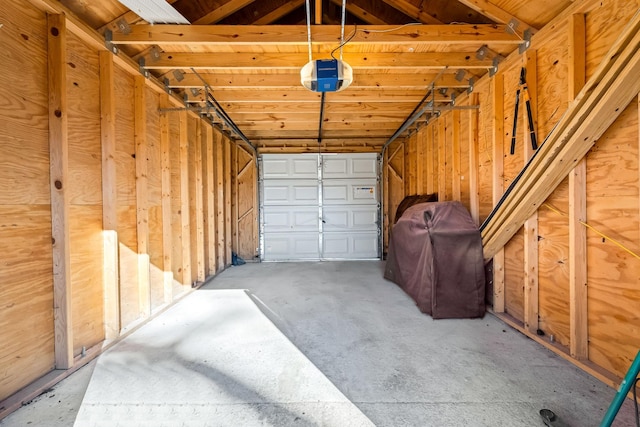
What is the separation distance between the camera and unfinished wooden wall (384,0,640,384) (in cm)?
169

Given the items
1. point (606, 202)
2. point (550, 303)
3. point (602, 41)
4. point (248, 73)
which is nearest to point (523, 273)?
point (550, 303)

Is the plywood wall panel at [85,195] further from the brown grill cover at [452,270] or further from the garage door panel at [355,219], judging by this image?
the garage door panel at [355,219]

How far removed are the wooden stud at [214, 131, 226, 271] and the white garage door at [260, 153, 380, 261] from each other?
1.01m

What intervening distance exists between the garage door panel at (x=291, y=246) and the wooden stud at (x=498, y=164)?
12.4 ft

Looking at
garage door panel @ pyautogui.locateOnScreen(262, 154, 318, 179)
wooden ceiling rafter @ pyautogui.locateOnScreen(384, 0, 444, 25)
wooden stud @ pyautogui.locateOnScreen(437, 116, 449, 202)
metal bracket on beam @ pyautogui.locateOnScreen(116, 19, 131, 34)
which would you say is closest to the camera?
metal bracket on beam @ pyautogui.locateOnScreen(116, 19, 131, 34)

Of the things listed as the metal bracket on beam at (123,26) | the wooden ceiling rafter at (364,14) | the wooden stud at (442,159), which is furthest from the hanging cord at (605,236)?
the metal bracket on beam at (123,26)

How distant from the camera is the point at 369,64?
8.86ft

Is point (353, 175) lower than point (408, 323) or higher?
higher

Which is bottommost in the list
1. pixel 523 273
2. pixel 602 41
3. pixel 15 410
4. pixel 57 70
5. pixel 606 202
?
pixel 15 410

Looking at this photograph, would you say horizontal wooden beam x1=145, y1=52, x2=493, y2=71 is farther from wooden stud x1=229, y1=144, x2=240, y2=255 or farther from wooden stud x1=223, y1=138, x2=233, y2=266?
wooden stud x1=229, y1=144, x2=240, y2=255

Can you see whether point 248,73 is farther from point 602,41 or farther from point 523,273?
point 523,273

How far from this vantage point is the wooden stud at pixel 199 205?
13.4ft

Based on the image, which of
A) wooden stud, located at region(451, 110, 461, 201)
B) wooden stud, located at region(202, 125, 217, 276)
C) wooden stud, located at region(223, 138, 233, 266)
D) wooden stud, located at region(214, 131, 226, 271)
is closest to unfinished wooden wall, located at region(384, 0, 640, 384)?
wooden stud, located at region(451, 110, 461, 201)

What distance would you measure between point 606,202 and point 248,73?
3449 millimetres
